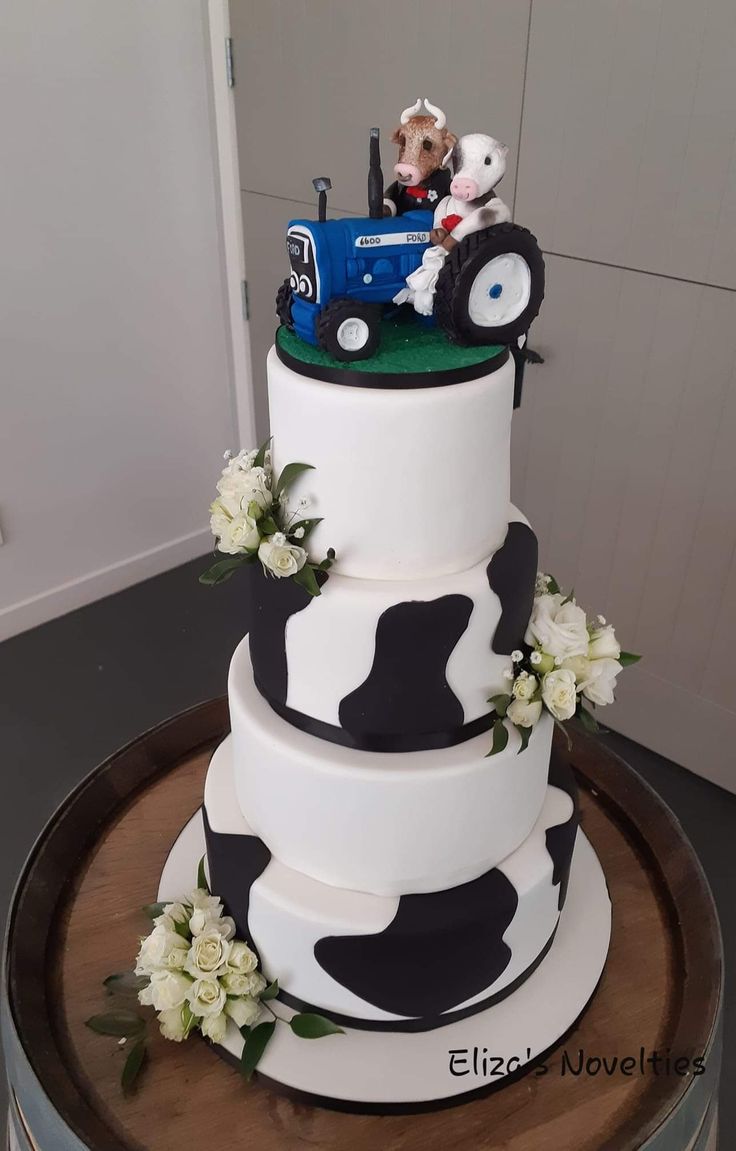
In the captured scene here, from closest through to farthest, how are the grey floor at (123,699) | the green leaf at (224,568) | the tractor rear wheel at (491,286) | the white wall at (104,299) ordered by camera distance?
the tractor rear wheel at (491,286), the green leaf at (224,568), the grey floor at (123,699), the white wall at (104,299)

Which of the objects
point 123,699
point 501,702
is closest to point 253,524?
point 501,702

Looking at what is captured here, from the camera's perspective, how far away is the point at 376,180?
88cm

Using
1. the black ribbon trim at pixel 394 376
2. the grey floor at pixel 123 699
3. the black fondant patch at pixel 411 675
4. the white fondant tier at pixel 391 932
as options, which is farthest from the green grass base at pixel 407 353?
the grey floor at pixel 123 699

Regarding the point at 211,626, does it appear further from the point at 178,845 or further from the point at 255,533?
the point at 255,533

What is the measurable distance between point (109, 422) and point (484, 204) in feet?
6.69

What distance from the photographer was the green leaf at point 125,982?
3.51ft

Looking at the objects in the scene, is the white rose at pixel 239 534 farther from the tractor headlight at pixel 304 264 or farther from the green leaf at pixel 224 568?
the tractor headlight at pixel 304 264

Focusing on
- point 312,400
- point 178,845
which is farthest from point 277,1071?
point 312,400

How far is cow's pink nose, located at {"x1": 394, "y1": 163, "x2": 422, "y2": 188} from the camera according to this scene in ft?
2.95

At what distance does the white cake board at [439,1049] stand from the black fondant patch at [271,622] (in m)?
0.40

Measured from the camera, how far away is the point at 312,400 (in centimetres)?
85

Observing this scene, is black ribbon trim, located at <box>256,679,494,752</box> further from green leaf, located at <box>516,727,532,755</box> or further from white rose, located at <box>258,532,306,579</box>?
white rose, located at <box>258,532,306,579</box>

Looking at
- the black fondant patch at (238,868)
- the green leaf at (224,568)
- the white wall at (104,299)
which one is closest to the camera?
the green leaf at (224,568)

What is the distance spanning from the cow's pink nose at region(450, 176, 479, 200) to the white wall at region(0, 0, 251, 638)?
5.94ft
